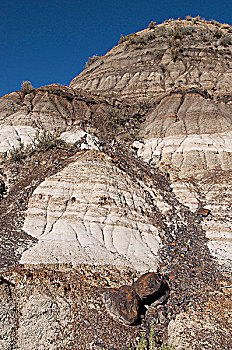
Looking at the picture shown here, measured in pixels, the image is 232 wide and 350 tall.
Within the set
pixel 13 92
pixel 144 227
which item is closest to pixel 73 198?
pixel 144 227

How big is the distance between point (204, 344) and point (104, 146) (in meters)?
13.1

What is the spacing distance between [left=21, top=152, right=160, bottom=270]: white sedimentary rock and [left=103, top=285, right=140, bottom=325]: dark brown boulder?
1.43 metres

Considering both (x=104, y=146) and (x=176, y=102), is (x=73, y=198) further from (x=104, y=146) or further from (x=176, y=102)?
(x=176, y=102)

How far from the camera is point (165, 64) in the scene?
29000mm

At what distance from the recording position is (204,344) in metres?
6.36

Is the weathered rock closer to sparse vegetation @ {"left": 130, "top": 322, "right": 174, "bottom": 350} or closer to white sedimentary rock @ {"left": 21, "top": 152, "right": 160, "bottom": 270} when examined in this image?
white sedimentary rock @ {"left": 21, "top": 152, "right": 160, "bottom": 270}

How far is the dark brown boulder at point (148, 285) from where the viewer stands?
7.76 meters

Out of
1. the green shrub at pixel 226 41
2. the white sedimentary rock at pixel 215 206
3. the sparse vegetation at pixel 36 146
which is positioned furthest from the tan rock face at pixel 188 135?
the green shrub at pixel 226 41

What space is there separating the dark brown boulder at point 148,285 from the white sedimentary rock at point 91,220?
1.00 m

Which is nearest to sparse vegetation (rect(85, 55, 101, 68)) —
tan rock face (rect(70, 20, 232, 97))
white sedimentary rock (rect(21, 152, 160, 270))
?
tan rock face (rect(70, 20, 232, 97))

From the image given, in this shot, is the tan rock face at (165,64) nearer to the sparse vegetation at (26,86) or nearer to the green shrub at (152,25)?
the green shrub at (152,25)

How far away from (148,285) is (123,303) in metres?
1.12

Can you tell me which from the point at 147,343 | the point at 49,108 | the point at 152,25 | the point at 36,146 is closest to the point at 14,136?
the point at 36,146

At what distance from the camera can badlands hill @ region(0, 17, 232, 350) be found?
6797 millimetres
